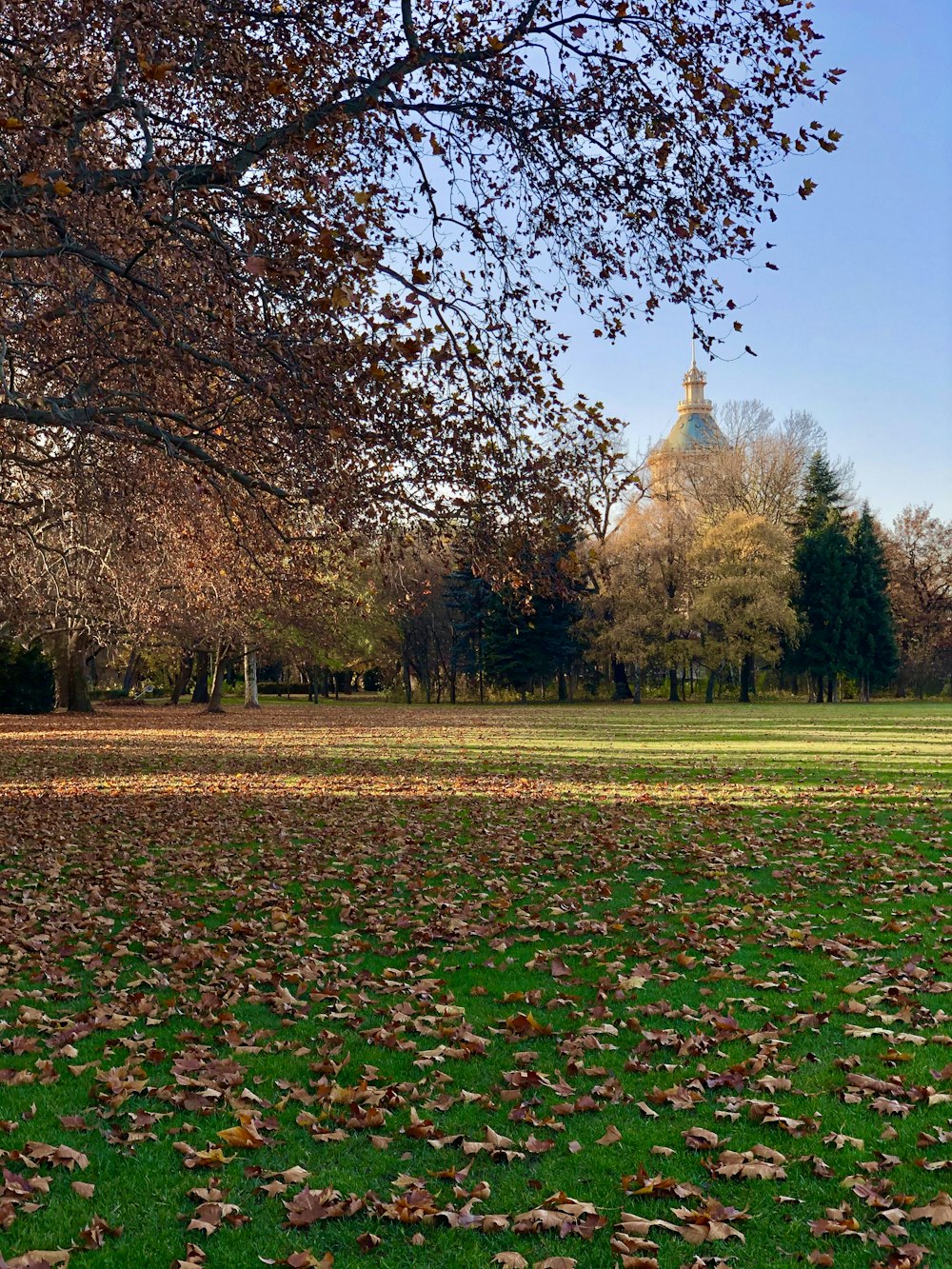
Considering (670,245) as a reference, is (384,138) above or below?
above

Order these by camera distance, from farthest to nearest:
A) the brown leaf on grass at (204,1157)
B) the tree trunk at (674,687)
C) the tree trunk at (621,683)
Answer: the tree trunk at (621,683)
the tree trunk at (674,687)
the brown leaf on grass at (204,1157)

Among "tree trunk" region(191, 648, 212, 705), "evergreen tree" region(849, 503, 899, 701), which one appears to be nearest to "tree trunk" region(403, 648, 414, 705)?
"tree trunk" region(191, 648, 212, 705)

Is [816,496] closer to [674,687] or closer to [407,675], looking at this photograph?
[674,687]

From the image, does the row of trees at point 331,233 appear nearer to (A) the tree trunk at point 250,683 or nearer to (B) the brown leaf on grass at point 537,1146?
(B) the brown leaf on grass at point 537,1146

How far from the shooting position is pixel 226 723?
1449 inches

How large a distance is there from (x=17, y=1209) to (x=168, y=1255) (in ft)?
2.28

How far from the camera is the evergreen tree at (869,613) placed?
55.8 metres

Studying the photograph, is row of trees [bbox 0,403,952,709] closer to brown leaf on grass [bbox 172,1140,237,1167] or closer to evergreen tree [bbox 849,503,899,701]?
evergreen tree [bbox 849,503,899,701]

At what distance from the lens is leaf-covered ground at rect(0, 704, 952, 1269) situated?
356 centimetres

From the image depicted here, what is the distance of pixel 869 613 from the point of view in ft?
185

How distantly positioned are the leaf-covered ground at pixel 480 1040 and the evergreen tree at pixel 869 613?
4547 cm

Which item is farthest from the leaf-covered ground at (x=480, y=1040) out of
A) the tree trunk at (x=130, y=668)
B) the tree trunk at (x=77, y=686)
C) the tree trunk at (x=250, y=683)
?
the tree trunk at (x=130, y=668)

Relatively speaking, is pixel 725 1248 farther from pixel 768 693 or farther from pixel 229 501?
pixel 768 693

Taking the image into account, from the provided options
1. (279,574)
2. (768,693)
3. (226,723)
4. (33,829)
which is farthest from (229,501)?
(768,693)
